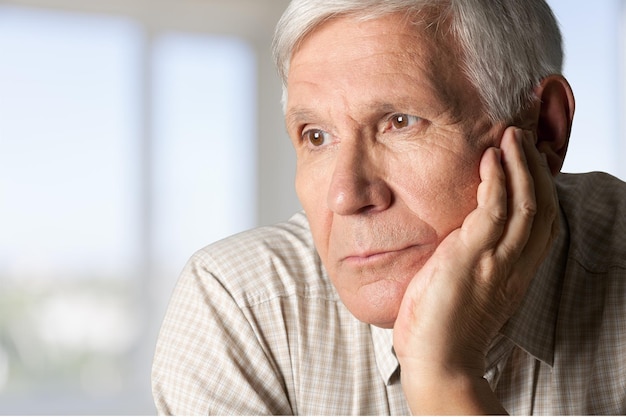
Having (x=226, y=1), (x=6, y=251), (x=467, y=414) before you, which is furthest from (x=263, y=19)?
(x=467, y=414)

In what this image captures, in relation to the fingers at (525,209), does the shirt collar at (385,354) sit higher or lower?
lower

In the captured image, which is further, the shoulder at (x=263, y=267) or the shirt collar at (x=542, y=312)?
the shoulder at (x=263, y=267)

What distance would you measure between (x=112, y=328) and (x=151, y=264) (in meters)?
0.47

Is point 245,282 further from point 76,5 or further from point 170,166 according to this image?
point 76,5

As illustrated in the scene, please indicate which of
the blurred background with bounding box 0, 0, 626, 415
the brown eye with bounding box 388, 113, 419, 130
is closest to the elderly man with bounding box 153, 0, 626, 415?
the brown eye with bounding box 388, 113, 419, 130

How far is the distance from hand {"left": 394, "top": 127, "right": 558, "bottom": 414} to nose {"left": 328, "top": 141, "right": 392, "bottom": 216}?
0.14m

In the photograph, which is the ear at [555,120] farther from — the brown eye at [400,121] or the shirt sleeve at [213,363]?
the shirt sleeve at [213,363]

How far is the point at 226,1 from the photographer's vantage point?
5.16 metres

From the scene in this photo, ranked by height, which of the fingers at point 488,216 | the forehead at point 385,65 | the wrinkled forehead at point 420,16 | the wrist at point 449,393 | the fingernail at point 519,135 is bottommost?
the wrist at point 449,393

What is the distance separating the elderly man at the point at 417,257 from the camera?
124cm

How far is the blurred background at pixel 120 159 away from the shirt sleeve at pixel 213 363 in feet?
11.6

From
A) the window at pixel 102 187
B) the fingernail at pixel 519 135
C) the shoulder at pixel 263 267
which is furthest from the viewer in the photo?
the window at pixel 102 187

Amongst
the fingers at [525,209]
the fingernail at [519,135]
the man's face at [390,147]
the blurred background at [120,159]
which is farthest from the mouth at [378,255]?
the blurred background at [120,159]

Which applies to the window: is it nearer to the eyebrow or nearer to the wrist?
the eyebrow
